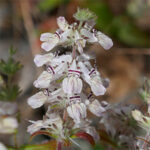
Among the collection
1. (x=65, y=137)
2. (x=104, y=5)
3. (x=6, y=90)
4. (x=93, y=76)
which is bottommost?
(x=65, y=137)

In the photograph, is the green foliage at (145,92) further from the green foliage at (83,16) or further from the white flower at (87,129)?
the green foliage at (83,16)

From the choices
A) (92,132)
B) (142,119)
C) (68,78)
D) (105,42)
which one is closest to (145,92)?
(142,119)

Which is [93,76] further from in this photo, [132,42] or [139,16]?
[139,16]

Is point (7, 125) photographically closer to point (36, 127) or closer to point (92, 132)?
point (36, 127)

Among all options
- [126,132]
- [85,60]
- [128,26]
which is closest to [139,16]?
[128,26]

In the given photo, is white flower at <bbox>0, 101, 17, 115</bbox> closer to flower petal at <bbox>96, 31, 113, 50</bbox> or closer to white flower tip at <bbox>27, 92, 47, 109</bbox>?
white flower tip at <bbox>27, 92, 47, 109</bbox>

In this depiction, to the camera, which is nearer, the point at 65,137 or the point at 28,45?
the point at 65,137

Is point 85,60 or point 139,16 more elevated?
point 139,16
